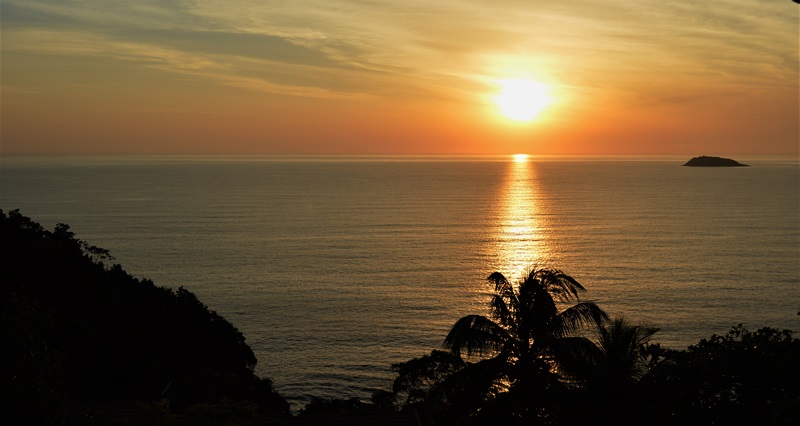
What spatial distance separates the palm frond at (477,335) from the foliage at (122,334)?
11.8 m

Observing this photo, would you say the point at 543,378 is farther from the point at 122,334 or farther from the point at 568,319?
the point at 122,334

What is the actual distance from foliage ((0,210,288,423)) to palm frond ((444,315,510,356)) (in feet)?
38.7

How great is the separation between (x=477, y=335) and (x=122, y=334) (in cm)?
2732

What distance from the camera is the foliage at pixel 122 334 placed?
119 ft

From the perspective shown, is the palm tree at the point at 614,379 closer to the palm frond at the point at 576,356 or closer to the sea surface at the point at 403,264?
the palm frond at the point at 576,356

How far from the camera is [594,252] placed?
100750 mm

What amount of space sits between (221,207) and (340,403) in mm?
138370

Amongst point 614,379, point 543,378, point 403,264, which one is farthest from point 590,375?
point 403,264

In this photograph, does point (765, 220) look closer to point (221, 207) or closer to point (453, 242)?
point (453, 242)

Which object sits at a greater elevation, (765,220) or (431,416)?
(765,220)

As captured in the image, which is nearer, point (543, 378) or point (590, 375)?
point (590, 375)

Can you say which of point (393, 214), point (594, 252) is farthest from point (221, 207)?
point (594, 252)

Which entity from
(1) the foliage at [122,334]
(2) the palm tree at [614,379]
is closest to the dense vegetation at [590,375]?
(2) the palm tree at [614,379]

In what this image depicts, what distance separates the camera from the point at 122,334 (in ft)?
137
